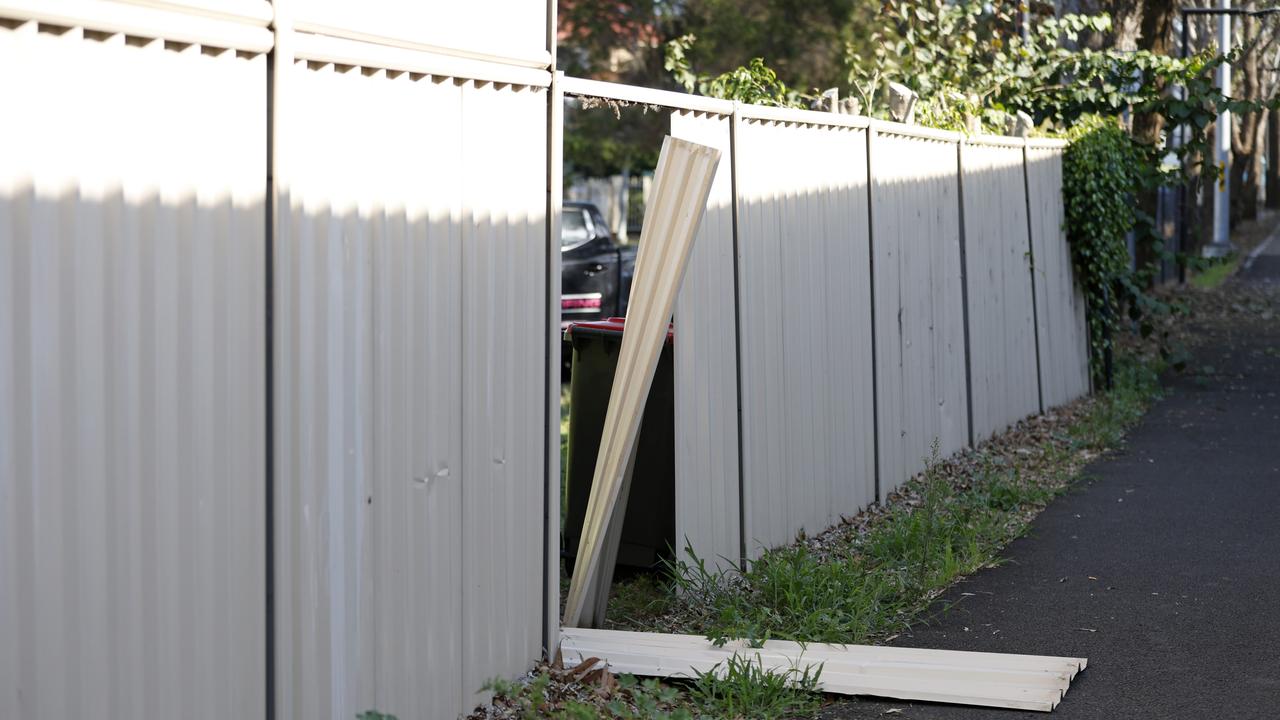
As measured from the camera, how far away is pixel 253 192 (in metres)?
3.65

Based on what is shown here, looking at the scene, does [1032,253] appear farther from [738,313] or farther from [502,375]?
[502,375]

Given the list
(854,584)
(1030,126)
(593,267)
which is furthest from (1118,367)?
(854,584)

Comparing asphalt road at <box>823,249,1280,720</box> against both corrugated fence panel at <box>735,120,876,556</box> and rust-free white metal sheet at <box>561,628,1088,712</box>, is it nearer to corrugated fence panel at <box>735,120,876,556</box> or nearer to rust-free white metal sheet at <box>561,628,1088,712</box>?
rust-free white metal sheet at <box>561,628,1088,712</box>

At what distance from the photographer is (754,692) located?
16.4 ft

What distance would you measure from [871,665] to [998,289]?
6.02 m

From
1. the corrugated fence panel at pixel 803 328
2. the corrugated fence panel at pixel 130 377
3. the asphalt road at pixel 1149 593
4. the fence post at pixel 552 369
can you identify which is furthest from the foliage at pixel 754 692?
the corrugated fence panel at pixel 130 377

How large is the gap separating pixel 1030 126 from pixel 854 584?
647cm

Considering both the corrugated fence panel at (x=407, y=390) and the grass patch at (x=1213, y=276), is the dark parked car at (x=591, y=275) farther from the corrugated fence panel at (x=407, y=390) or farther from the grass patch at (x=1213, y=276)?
the grass patch at (x=1213, y=276)

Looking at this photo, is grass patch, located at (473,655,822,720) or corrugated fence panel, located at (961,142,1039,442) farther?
corrugated fence panel, located at (961,142,1039,442)

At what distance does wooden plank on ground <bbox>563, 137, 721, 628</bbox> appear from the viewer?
18.0 ft

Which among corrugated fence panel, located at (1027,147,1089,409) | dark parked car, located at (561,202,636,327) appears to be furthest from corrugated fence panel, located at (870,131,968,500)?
dark parked car, located at (561,202,636,327)

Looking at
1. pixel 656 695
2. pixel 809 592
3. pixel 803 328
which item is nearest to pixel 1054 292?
pixel 803 328

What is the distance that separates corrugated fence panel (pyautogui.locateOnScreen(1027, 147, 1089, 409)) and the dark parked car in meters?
3.61

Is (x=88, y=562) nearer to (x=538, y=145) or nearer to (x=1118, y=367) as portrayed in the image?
(x=538, y=145)
